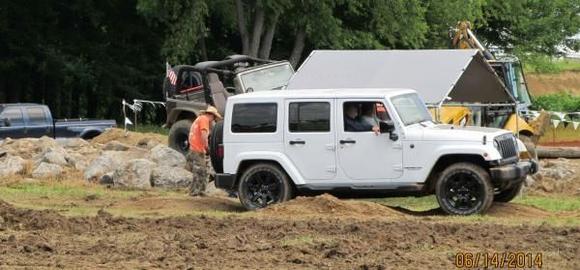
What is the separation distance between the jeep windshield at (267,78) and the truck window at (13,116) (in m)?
10.3

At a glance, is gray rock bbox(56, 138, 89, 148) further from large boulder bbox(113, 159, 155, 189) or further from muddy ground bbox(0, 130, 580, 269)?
muddy ground bbox(0, 130, 580, 269)

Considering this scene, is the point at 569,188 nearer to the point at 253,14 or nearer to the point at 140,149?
the point at 140,149

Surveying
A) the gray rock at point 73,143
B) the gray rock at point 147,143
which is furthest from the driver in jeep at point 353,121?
the gray rock at point 73,143

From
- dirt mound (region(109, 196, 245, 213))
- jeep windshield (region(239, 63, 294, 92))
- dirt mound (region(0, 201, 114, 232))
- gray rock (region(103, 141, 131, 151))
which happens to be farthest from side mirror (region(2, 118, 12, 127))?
dirt mound (region(0, 201, 114, 232))

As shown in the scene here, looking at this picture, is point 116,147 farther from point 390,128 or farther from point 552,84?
point 552,84

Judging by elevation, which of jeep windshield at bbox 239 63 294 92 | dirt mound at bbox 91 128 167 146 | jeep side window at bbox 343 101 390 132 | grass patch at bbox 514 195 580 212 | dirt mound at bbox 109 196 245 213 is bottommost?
grass patch at bbox 514 195 580 212

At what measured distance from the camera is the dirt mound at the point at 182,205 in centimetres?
1669

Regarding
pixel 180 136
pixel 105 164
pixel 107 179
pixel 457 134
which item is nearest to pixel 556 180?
pixel 457 134

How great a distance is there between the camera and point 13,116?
31.1 metres

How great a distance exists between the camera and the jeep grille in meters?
15.1

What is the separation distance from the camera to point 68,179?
2266cm

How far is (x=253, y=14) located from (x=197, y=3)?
3376 mm

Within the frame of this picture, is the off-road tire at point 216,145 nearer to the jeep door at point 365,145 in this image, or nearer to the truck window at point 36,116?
the jeep door at point 365,145

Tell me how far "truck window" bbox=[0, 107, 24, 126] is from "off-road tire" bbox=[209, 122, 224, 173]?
15305 mm
